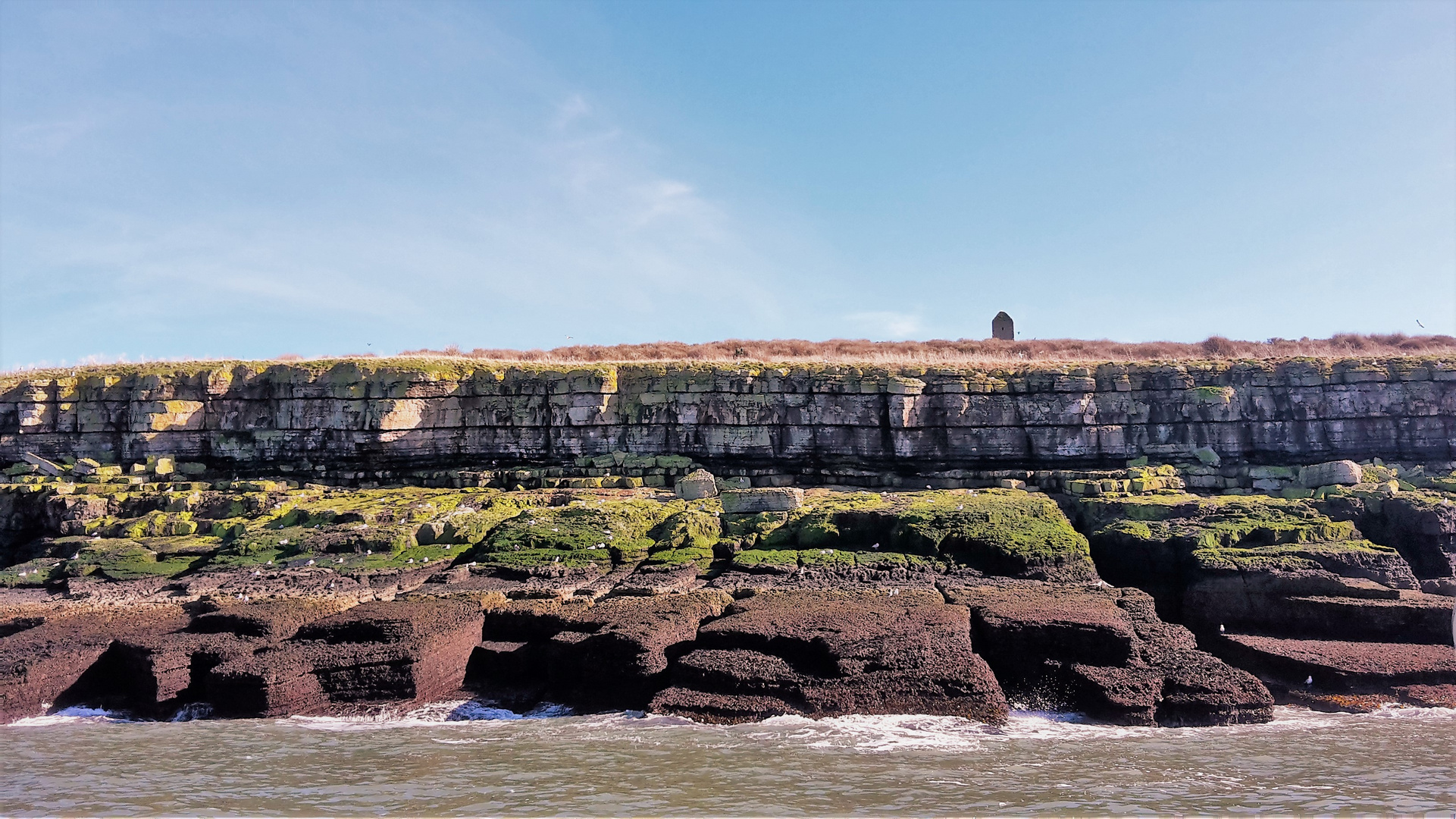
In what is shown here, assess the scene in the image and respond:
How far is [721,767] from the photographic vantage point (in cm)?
996

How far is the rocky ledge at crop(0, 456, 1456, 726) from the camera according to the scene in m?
12.2

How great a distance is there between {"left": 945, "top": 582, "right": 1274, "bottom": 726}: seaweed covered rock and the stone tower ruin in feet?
103

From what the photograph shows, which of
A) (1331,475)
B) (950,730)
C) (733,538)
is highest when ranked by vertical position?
(1331,475)

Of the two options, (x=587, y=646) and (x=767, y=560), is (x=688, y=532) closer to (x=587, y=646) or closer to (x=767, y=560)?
(x=767, y=560)

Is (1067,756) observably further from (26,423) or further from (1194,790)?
(26,423)

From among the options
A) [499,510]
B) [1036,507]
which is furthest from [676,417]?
[1036,507]

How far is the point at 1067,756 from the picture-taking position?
1037cm

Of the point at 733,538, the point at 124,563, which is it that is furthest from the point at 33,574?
the point at 733,538

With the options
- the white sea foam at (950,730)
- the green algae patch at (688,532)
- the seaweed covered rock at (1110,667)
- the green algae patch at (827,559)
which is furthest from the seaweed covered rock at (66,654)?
the seaweed covered rock at (1110,667)

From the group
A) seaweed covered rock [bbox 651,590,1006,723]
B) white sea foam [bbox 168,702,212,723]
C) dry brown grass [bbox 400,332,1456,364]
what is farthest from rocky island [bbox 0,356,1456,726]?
dry brown grass [bbox 400,332,1456,364]

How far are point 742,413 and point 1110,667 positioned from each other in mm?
15785

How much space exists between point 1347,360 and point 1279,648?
16.5 metres

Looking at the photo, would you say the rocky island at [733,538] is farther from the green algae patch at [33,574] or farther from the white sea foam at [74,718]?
the white sea foam at [74,718]

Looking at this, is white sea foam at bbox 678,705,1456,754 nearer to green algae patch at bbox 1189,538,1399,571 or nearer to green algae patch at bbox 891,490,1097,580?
→ green algae patch at bbox 1189,538,1399,571
